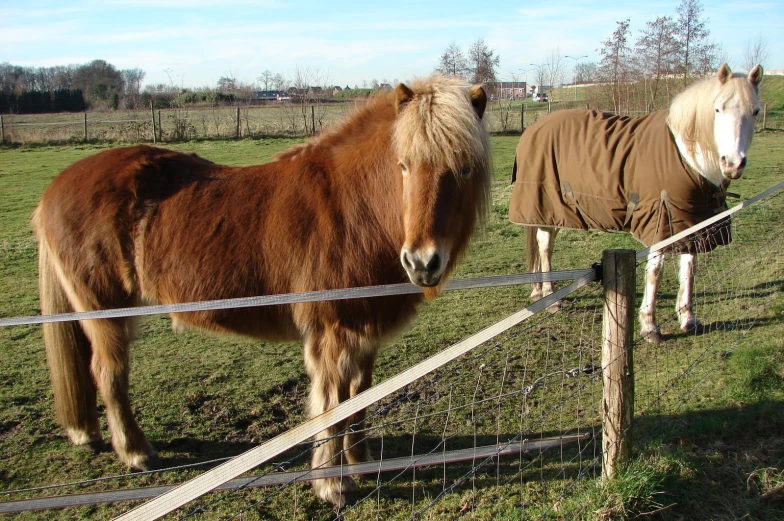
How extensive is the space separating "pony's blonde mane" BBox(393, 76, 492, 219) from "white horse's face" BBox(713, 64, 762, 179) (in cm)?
286

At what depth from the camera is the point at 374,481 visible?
343 centimetres

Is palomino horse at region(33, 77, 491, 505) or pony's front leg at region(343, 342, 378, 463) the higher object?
palomino horse at region(33, 77, 491, 505)

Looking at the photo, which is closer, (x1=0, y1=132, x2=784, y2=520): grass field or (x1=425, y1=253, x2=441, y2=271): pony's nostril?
(x1=425, y1=253, x2=441, y2=271): pony's nostril

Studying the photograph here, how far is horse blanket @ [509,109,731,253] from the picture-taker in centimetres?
498

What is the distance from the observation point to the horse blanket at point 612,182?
4.98 metres

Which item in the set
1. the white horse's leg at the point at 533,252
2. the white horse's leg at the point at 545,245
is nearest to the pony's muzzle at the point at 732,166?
the white horse's leg at the point at 545,245

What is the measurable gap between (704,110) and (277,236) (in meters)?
3.92

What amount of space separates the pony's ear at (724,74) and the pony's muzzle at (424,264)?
376 centimetres

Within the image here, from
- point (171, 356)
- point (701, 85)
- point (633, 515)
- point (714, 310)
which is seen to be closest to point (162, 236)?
point (171, 356)

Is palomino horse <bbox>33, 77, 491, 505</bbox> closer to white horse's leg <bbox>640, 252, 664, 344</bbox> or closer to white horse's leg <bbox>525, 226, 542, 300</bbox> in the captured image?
white horse's leg <bbox>640, 252, 664, 344</bbox>

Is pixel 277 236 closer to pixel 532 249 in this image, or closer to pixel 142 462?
pixel 142 462

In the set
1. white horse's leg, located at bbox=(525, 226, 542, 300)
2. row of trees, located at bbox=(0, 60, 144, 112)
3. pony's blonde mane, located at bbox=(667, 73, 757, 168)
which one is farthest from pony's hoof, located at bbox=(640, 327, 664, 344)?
row of trees, located at bbox=(0, 60, 144, 112)

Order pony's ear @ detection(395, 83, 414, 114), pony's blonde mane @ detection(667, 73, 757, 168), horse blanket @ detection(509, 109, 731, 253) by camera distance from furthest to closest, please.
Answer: horse blanket @ detection(509, 109, 731, 253) → pony's blonde mane @ detection(667, 73, 757, 168) → pony's ear @ detection(395, 83, 414, 114)

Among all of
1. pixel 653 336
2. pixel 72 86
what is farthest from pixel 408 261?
pixel 72 86
